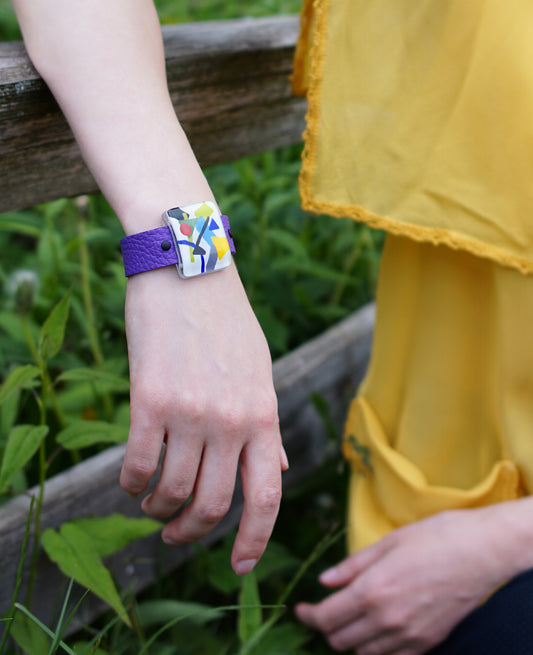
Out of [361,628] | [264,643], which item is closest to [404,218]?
[361,628]

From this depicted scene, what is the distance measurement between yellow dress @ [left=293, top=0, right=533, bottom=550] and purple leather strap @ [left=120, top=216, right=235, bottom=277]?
271 mm

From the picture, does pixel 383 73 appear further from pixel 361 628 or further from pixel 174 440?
pixel 361 628

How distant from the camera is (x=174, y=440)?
1.71 ft

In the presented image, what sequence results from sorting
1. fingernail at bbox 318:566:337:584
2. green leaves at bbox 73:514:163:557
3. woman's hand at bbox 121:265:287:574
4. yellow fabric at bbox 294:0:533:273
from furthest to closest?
fingernail at bbox 318:566:337:584
green leaves at bbox 73:514:163:557
yellow fabric at bbox 294:0:533:273
woman's hand at bbox 121:265:287:574

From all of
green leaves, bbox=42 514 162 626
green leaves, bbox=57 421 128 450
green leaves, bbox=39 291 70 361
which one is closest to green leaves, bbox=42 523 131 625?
green leaves, bbox=42 514 162 626

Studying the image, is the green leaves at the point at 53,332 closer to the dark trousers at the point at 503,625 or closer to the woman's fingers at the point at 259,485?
A: the woman's fingers at the point at 259,485

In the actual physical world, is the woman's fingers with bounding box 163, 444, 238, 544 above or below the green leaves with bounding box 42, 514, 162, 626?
above

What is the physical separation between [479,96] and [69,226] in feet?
3.48

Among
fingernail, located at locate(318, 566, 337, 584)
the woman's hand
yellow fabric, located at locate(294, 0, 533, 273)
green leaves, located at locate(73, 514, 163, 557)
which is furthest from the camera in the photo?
fingernail, located at locate(318, 566, 337, 584)

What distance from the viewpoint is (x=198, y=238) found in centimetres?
54

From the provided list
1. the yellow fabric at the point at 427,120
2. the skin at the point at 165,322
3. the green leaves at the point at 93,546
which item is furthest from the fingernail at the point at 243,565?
the yellow fabric at the point at 427,120

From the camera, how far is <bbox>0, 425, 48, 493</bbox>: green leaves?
2.12 ft

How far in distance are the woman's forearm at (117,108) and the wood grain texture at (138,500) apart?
0.45 metres

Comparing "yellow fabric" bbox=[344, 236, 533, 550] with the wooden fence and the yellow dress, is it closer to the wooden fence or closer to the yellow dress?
the yellow dress
